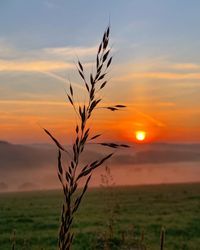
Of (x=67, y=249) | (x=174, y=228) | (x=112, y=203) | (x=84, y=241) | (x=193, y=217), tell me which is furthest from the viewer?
(x=193, y=217)

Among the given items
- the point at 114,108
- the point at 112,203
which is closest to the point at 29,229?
the point at 112,203

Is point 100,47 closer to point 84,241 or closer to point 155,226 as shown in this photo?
point 84,241

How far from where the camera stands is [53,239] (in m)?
20.3

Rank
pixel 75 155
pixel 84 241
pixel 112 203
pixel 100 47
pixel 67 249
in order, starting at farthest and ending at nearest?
pixel 84 241
pixel 112 203
pixel 100 47
pixel 75 155
pixel 67 249

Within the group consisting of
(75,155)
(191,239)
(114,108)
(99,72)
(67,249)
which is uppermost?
(99,72)

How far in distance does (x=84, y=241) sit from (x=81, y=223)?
23.3 feet

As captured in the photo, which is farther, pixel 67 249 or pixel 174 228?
pixel 174 228

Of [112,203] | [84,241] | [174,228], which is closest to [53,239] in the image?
[84,241]

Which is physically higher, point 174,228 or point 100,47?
point 100,47

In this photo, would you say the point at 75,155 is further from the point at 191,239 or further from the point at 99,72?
the point at 191,239

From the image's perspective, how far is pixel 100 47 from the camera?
5.91 ft

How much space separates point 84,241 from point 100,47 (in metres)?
17.6

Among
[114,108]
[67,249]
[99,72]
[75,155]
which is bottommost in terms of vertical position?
[67,249]

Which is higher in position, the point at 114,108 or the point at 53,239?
the point at 114,108
